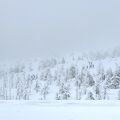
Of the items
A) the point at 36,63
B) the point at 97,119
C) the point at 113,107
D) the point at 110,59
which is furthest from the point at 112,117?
the point at 110,59

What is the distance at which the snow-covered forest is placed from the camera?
29273 mm

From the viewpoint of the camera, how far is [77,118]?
5.11 meters

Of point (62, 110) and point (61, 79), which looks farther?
point (61, 79)

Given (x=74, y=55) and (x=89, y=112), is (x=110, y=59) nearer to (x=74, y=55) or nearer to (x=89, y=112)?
(x=74, y=55)

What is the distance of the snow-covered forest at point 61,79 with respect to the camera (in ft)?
96.0

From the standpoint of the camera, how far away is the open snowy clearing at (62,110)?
5.24 m

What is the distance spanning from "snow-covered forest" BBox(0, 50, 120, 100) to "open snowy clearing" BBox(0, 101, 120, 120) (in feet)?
58.4

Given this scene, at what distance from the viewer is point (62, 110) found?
5.64m

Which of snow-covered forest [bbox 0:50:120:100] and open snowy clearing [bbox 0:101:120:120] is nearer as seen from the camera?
open snowy clearing [bbox 0:101:120:120]

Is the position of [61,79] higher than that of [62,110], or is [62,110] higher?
[62,110]

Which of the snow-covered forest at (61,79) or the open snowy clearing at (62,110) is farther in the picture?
the snow-covered forest at (61,79)

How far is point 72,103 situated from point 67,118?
123 centimetres

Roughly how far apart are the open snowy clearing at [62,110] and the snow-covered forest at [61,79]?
1780 centimetres

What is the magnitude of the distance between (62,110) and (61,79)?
4977 centimetres
